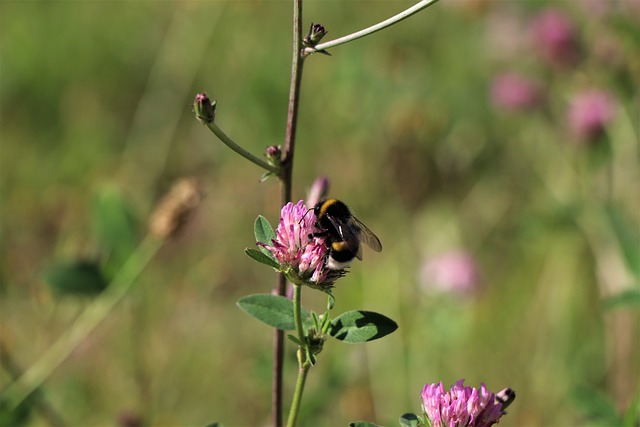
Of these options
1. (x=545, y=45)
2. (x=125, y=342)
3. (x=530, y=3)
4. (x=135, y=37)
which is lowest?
(x=125, y=342)

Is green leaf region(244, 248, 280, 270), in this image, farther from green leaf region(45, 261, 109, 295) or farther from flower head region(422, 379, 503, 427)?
green leaf region(45, 261, 109, 295)

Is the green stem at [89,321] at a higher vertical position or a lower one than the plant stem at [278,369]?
higher

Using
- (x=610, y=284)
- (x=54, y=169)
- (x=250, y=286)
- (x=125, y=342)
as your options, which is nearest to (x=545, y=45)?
(x=610, y=284)

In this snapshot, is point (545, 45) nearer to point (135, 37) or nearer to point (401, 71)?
point (401, 71)

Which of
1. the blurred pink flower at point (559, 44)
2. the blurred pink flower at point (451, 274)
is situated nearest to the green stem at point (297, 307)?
the blurred pink flower at point (451, 274)

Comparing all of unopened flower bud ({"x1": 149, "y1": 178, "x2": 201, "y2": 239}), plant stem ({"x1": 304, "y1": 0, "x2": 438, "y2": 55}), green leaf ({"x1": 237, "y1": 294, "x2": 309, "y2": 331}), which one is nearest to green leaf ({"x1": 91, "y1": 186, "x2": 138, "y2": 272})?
unopened flower bud ({"x1": 149, "y1": 178, "x2": 201, "y2": 239})

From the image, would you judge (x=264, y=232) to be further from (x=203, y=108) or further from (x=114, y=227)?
(x=114, y=227)

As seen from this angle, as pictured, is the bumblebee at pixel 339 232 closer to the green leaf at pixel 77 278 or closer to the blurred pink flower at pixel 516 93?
the green leaf at pixel 77 278
